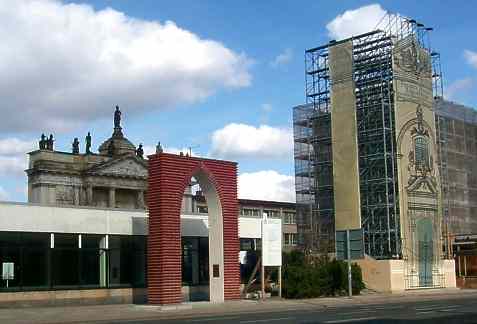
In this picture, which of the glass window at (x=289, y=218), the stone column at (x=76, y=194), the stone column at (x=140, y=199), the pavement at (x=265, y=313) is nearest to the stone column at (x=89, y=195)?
the stone column at (x=76, y=194)

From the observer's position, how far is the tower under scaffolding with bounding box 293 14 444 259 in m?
57.3

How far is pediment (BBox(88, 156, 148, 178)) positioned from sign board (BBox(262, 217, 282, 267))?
48021 millimetres

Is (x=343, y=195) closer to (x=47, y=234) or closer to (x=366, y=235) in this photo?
(x=366, y=235)

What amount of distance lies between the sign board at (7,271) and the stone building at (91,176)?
1702 inches

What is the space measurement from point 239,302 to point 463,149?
40.2 meters

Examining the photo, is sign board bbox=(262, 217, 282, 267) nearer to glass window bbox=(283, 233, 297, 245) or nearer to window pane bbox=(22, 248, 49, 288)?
window pane bbox=(22, 248, 49, 288)

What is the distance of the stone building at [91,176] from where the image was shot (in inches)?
3273

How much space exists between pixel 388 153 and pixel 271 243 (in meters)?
18.7

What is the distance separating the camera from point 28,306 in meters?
38.4

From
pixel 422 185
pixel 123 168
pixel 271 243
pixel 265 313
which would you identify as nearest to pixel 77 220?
pixel 271 243

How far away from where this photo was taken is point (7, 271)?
38.4 m

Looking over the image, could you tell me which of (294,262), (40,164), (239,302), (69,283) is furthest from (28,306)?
(40,164)

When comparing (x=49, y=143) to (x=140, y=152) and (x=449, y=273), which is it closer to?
(x=140, y=152)

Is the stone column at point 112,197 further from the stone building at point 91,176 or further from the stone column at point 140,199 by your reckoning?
the stone column at point 140,199
